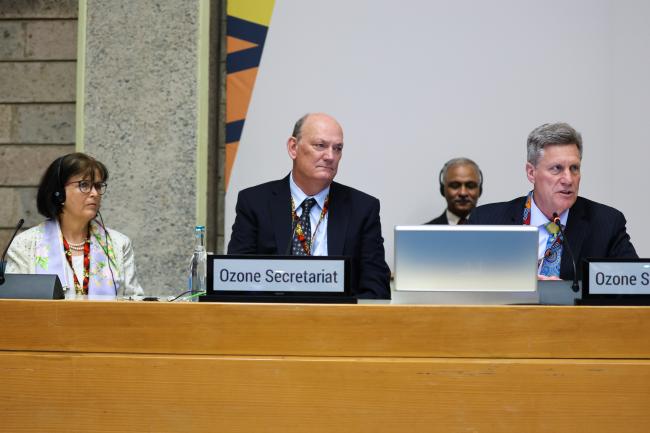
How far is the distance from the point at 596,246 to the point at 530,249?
0.86 meters

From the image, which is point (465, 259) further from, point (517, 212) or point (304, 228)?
point (304, 228)

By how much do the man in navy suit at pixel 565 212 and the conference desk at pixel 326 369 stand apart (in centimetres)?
84

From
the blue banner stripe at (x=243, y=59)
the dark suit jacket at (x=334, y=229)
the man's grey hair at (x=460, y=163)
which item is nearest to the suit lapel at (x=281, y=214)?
the dark suit jacket at (x=334, y=229)

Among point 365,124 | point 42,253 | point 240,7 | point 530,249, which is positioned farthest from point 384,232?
point 530,249

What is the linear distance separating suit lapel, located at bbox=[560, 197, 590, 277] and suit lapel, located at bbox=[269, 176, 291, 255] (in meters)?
0.90

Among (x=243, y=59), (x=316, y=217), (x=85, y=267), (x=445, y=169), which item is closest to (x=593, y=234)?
(x=316, y=217)

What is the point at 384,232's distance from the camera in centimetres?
382

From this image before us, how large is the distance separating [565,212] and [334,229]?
2.50 feet

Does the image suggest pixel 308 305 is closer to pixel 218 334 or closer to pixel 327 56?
pixel 218 334

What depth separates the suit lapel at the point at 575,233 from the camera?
2193mm

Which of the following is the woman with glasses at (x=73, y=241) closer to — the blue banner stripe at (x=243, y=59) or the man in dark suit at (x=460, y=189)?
the blue banner stripe at (x=243, y=59)

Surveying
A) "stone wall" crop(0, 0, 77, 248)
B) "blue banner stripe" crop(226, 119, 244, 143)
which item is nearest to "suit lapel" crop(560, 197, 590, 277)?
"blue banner stripe" crop(226, 119, 244, 143)

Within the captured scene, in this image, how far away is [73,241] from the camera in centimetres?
267

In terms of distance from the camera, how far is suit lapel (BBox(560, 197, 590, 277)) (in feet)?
7.20
